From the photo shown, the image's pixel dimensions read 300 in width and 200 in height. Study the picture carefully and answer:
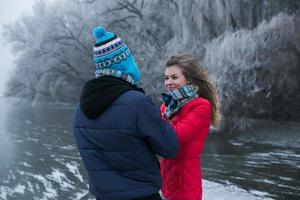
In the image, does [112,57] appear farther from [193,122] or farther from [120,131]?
[193,122]

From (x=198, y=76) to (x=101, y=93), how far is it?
745mm

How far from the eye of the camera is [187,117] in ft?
7.52

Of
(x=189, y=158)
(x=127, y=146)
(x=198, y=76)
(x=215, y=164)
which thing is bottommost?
(x=215, y=164)

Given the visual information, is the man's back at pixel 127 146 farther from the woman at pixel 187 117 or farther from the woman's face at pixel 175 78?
the woman's face at pixel 175 78

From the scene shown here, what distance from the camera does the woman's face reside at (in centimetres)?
249

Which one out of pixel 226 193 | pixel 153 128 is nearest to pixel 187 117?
pixel 153 128

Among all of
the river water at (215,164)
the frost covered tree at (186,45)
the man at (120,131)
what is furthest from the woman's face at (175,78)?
the river water at (215,164)

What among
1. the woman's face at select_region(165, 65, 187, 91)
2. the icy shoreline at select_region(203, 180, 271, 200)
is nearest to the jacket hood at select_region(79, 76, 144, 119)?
the woman's face at select_region(165, 65, 187, 91)

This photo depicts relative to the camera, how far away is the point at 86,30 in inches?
1015

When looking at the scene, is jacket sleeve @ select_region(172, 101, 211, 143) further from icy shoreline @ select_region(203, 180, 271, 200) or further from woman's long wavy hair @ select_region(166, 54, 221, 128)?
icy shoreline @ select_region(203, 180, 271, 200)

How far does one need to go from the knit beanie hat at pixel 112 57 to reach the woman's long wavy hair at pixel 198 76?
0.49 metres

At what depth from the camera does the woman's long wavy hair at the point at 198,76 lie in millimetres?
2500

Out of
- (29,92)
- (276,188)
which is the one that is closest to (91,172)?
(276,188)

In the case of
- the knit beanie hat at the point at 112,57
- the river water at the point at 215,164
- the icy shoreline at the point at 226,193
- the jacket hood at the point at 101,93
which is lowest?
the river water at the point at 215,164
